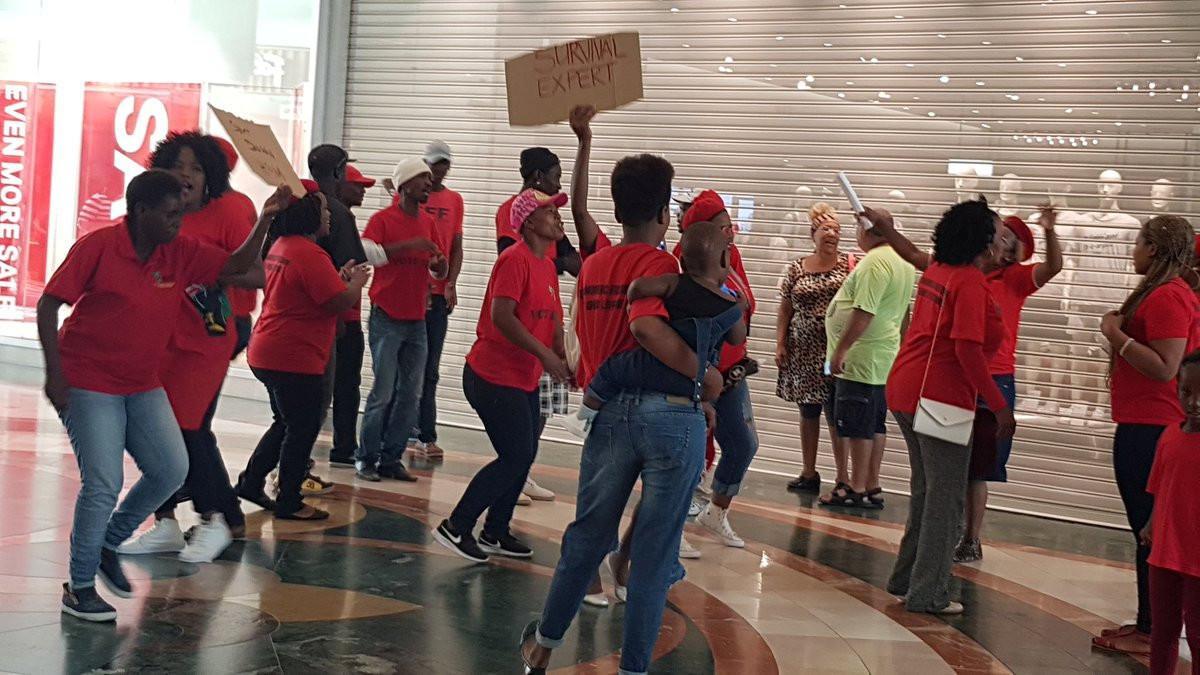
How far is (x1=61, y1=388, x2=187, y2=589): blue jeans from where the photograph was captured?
5.02 meters

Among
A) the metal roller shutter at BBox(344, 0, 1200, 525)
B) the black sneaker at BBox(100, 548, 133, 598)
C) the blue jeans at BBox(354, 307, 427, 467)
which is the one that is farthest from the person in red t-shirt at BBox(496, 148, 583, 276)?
the metal roller shutter at BBox(344, 0, 1200, 525)

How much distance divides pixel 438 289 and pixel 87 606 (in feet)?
14.7

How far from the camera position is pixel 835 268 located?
30.4 ft

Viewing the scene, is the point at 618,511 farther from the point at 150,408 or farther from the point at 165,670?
the point at 150,408

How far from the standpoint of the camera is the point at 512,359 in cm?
626

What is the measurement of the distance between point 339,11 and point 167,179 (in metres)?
7.53

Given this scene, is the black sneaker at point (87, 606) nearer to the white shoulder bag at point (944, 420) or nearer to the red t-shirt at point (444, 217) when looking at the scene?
the white shoulder bag at point (944, 420)

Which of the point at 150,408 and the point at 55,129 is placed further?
the point at 55,129

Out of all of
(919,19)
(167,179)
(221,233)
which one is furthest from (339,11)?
(167,179)

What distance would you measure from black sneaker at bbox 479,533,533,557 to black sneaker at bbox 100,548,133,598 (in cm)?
181

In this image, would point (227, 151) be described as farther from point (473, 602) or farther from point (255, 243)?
point (473, 602)

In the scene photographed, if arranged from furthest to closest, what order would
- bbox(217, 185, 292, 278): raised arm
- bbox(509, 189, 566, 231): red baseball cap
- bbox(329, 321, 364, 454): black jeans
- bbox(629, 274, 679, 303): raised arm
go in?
1. bbox(329, 321, 364, 454): black jeans
2. bbox(509, 189, 566, 231): red baseball cap
3. bbox(217, 185, 292, 278): raised arm
4. bbox(629, 274, 679, 303): raised arm

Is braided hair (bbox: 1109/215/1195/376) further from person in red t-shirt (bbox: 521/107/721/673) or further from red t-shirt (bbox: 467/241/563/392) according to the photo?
red t-shirt (bbox: 467/241/563/392)

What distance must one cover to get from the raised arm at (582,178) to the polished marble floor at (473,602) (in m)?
1.62
